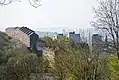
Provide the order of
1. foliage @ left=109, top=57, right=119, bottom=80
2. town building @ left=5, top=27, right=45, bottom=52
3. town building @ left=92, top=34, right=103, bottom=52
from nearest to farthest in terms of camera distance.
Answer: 1. town building @ left=92, top=34, right=103, bottom=52
2. foliage @ left=109, top=57, right=119, bottom=80
3. town building @ left=5, top=27, right=45, bottom=52

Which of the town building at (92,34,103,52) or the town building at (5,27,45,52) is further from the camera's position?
the town building at (5,27,45,52)

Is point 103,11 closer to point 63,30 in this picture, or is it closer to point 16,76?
point 63,30

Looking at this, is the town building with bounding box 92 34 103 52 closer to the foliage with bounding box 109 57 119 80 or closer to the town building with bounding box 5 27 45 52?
the foliage with bounding box 109 57 119 80

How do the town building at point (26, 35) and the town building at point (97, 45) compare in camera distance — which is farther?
the town building at point (26, 35)

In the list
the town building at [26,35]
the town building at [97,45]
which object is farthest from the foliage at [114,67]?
the town building at [26,35]

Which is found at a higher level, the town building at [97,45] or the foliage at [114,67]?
the town building at [97,45]

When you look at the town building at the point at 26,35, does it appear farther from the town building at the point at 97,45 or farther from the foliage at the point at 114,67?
the town building at the point at 97,45

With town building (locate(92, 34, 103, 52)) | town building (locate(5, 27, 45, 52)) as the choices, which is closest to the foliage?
town building (locate(92, 34, 103, 52))

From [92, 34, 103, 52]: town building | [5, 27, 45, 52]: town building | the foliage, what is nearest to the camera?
[92, 34, 103, 52]: town building

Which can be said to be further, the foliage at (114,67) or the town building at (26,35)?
the town building at (26,35)

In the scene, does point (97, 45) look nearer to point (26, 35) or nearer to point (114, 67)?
point (114, 67)

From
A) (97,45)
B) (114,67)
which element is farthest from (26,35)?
(97,45)

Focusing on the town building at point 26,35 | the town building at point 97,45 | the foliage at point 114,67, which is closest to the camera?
the town building at point 97,45

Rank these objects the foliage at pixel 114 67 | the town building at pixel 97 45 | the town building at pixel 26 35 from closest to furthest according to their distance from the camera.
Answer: the town building at pixel 97 45 < the foliage at pixel 114 67 < the town building at pixel 26 35
